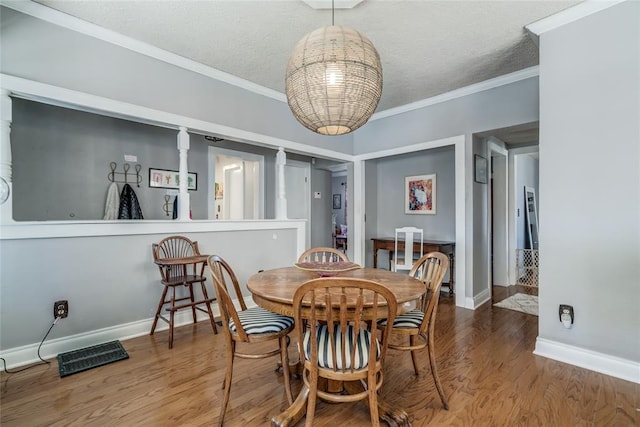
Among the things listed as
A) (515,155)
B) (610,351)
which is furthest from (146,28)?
(515,155)

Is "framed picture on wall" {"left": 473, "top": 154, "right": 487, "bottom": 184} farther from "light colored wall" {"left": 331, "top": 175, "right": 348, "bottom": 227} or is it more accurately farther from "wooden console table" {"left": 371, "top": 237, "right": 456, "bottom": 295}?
"light colored wall" {"left": 331, "top": 175, "right": 348, "bottom": 227}

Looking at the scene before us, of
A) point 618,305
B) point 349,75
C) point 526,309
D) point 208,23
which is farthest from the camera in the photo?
point 526,309

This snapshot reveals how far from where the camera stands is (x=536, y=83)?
3.13 meters

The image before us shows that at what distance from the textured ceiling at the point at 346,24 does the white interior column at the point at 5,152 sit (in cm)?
79

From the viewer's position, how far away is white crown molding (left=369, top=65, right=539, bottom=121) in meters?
3.18

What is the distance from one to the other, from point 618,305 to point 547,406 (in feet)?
3.14

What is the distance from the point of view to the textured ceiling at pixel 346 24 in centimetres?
224

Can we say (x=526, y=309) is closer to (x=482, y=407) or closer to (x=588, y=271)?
(x=588, y=271)

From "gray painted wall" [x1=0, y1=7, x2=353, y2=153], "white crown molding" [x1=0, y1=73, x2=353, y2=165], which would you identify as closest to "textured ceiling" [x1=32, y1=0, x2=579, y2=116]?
"gray painted wall" [x1=0, y1=7, x2=353, y2=153]

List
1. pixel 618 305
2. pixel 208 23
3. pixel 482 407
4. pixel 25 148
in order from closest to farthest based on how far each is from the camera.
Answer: pixel 482 407 < pixel 618 305 < pixel 208 23 < pixel 25 148

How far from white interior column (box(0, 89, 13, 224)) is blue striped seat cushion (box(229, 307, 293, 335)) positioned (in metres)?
1.82

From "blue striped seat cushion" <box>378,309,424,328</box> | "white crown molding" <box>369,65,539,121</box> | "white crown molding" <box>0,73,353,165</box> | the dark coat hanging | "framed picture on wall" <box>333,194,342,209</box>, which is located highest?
"white crown molding" <box>369,65,539,121</box>

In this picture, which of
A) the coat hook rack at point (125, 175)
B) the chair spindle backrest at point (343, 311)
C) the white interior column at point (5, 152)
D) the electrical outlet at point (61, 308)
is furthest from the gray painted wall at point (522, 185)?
the white interior column at point (5, 152)

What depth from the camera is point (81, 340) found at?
2.44 m
